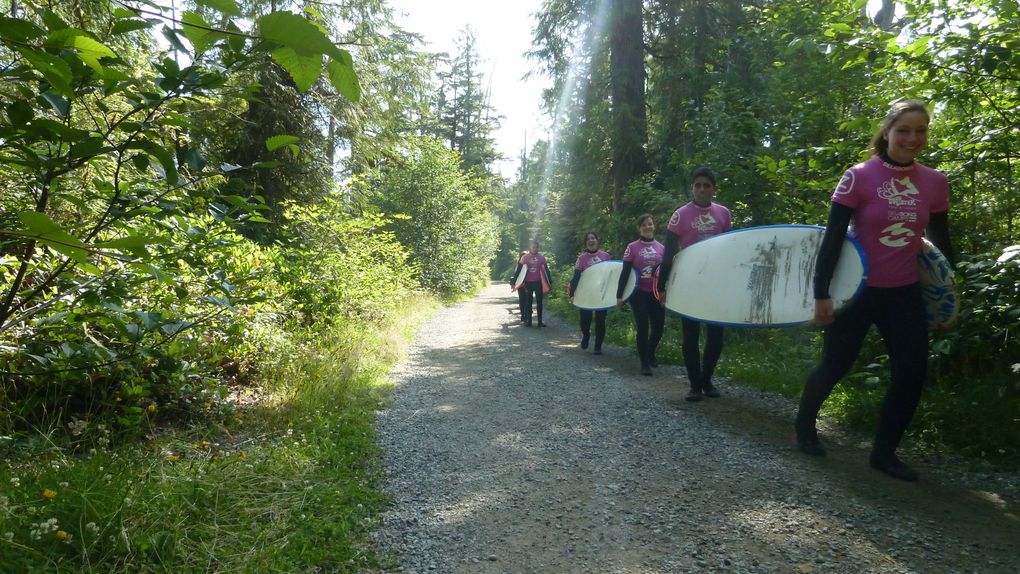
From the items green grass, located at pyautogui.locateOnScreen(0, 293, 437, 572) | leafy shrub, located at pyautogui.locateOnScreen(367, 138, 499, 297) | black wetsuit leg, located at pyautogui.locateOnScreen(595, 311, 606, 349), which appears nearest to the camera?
green grass, located at pyautogui.locateOnScreen(0, 293, 437, 572)

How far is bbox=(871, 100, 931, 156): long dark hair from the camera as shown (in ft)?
9.59

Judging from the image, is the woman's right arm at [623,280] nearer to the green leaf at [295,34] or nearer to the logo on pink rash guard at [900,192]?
the logo on pink rash guard at [900,192]

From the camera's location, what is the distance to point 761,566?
2.28 meters

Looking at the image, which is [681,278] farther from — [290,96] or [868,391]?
[290,96]

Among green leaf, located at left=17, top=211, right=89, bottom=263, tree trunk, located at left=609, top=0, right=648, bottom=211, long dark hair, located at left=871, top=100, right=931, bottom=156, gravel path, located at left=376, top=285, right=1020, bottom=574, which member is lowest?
gravel path, located at left=376, top=285, right=1020, bottom=574

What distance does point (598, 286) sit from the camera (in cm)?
848

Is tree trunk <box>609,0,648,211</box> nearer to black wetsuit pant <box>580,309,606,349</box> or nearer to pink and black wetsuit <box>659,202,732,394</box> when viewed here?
black wetsuit pant <box>580,309,606,349</box>

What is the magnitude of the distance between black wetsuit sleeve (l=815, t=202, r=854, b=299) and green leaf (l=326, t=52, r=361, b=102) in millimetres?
3050

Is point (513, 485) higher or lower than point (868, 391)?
lower

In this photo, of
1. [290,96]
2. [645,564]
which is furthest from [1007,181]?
[290,96]

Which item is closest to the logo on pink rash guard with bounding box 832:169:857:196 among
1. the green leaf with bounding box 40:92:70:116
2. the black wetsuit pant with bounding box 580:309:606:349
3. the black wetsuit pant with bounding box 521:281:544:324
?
the green leaf with bounding box 40:92:70:116

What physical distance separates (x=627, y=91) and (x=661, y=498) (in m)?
11.3

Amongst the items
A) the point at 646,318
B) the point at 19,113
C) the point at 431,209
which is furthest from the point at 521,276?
the point at 19,113

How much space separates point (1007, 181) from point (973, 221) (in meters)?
0.70
